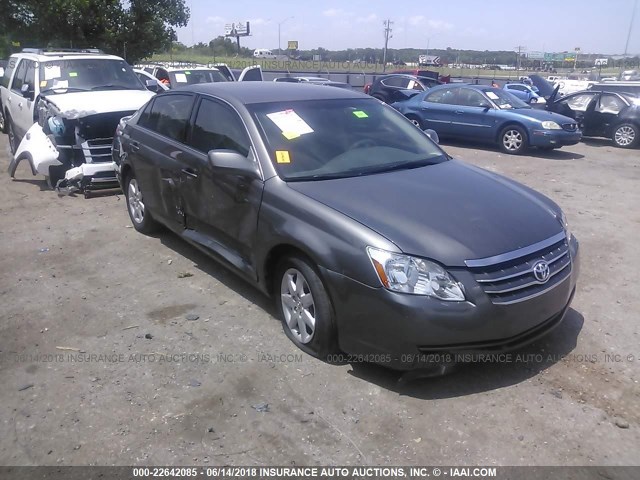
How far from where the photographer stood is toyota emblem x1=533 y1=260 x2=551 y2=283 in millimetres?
3404

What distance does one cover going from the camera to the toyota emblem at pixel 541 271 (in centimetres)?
340

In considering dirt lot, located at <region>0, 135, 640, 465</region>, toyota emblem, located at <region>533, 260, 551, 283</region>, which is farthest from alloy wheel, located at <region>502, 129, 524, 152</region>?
toyota emblem, located at <region>533, 260, 551, 283</region>

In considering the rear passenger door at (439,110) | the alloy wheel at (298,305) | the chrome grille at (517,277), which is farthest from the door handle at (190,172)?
the rear passenger door at (439,110)

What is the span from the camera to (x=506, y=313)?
3.23 metres

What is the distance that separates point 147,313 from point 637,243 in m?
5.32

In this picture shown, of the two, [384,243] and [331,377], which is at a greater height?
[384,243]

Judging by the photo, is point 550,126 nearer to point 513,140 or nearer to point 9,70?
point 513,140

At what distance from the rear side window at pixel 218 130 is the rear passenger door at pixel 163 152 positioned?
0.19 metres

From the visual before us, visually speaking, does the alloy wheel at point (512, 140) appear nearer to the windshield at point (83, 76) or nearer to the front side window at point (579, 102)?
the front side window at point (579, 102)

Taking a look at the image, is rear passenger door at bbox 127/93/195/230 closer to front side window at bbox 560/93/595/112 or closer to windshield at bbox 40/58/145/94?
windshield at bbox 40/58/145/94

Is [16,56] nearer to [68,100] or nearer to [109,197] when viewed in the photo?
[68,100]

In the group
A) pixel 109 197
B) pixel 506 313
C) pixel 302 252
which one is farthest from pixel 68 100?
pixel 506 313

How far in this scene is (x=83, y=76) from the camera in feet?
30.6

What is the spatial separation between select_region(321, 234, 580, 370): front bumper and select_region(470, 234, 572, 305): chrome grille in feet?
0.12
